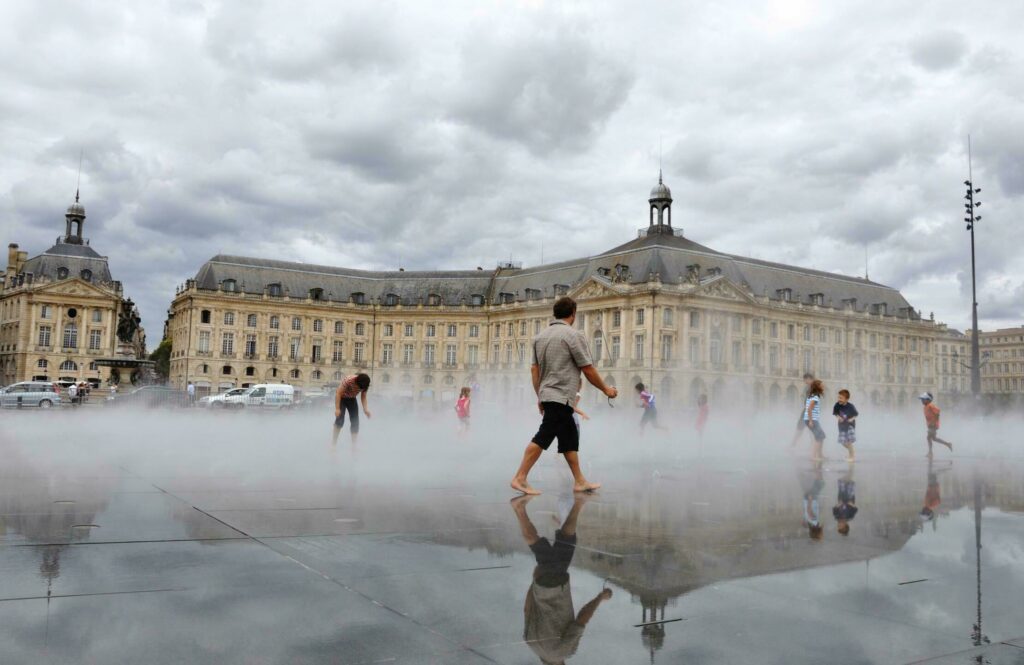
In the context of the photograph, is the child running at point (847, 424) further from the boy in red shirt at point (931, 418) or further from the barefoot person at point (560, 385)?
the barefoot person at point (560, 385)

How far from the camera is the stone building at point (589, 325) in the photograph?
79250 millimetres

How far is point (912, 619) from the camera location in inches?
159

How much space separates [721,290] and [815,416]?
67.8 meters

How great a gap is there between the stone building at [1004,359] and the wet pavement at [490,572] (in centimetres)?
15636

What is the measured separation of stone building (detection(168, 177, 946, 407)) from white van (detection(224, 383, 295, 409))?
125ft

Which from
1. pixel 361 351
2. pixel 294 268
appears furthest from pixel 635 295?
pixel 294 268

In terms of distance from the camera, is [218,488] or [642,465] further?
[642,465]

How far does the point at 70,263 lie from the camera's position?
9362 cm

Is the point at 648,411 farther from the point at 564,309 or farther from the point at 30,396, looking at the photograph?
the point at 30,396

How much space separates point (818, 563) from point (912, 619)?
1.27 meters

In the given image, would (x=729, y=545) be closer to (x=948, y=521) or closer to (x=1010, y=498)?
(x=948, y=521)

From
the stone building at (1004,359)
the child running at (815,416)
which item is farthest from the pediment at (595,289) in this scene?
the stone building at (1004,359)

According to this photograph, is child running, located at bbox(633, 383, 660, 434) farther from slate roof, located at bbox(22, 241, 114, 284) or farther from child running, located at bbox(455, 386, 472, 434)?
slate roof, located at bbox(22, 241, 114, 284)

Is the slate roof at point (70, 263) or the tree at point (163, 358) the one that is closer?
the slate roof at point (70, 263)
